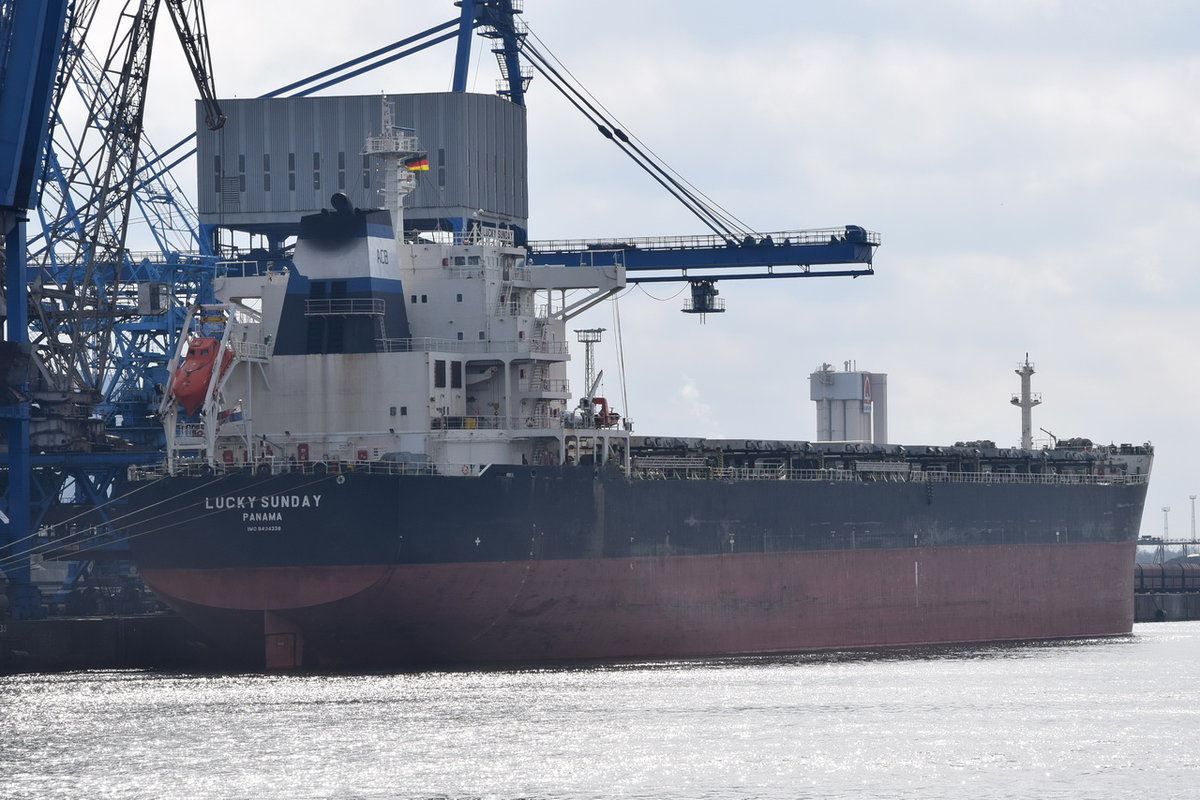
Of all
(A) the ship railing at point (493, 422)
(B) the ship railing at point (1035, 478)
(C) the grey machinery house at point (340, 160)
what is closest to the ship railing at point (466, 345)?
(A) the ship railing at point (493, 422)

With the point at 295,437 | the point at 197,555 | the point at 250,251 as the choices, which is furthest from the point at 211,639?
the point at 250,251

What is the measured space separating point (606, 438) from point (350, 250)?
6085 millimetres

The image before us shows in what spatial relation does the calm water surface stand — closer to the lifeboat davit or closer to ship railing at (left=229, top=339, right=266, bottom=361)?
the lifeboat davit

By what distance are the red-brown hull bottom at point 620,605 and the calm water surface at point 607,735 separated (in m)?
1.12

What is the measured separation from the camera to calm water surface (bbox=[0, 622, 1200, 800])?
2462 cm

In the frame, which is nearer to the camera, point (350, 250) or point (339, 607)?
point (339, 607)

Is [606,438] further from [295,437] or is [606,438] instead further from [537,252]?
[537,252]

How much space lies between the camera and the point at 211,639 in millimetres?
36125

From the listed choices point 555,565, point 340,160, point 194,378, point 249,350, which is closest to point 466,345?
point 249,350

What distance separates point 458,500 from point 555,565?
246 cm

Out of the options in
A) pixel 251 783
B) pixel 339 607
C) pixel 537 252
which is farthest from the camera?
pixel 537 252

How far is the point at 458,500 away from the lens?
35.8 m

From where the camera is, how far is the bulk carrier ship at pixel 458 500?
35.1 meters

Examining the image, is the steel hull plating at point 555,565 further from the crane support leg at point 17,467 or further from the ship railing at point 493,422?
the crane support leg at point 17,467
